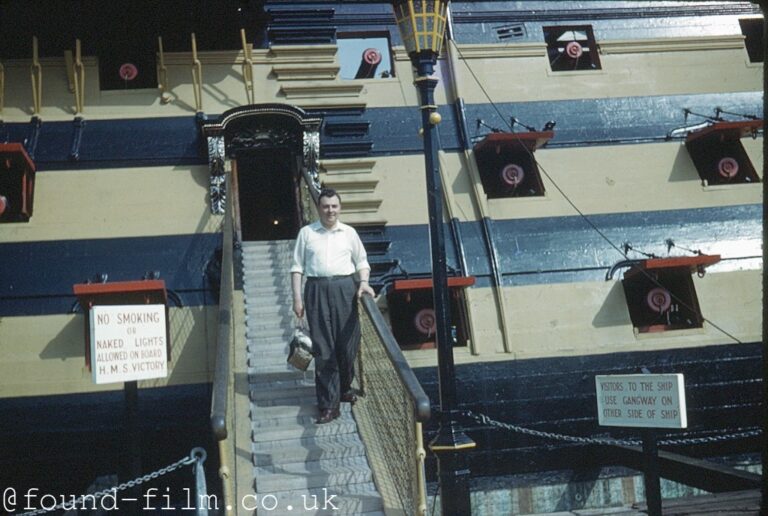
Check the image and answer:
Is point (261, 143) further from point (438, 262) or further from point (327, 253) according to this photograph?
point (438, 262)

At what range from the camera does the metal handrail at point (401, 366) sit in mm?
6344

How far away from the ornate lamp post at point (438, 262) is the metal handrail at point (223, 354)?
193 cm

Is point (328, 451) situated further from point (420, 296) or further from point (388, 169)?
point (388, 169)

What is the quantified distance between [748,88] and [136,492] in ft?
38.0

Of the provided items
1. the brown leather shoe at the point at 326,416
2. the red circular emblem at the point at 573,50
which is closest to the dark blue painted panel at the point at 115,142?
the brown leather shoe at the point at 326,416

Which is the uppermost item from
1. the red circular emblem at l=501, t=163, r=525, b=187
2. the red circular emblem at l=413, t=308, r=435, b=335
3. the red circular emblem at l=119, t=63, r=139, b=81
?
the red circular emblem at l=119, t=63, r=139, b=81

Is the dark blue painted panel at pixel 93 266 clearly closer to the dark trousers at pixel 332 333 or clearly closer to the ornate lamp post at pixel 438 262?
the dark trousers at pixel 332 333

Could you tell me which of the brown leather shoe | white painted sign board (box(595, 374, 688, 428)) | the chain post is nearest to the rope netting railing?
the brown leather shoe

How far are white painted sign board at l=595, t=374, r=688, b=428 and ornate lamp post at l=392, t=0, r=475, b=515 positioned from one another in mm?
1236

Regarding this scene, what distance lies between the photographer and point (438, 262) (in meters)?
7.79

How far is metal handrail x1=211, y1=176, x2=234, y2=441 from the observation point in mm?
6230

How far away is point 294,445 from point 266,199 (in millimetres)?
10184

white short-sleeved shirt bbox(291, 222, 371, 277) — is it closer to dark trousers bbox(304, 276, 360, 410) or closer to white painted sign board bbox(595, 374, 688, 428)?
dark trousers bbox(304, 276, 360, 410)

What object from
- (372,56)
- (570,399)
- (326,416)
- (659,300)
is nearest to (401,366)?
(326,416)
